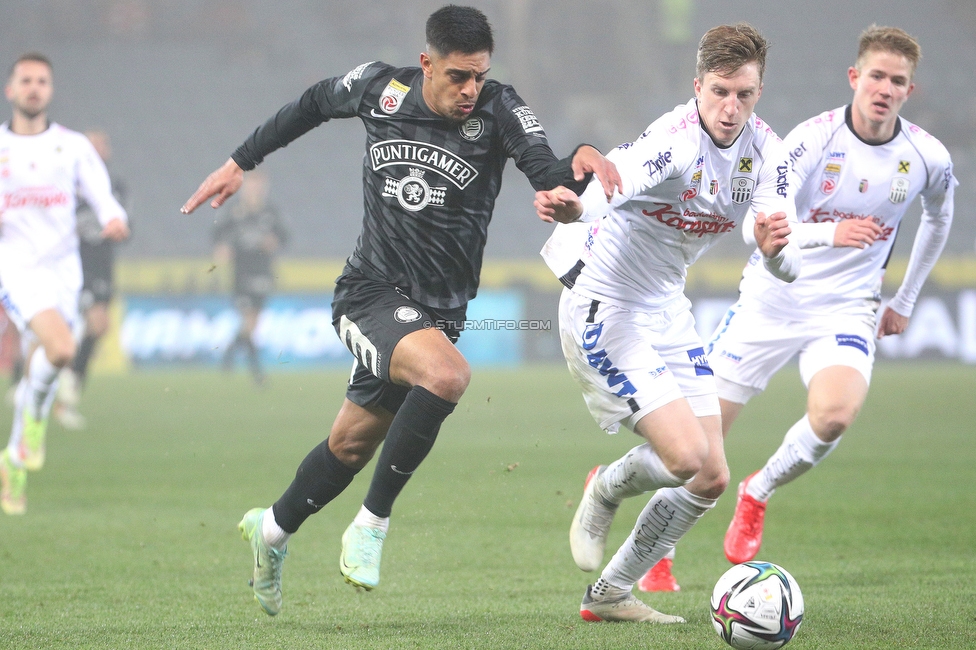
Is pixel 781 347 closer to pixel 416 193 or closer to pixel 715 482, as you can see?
pixel 715 482

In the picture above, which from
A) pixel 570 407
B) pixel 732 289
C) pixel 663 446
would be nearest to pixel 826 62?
pixel 732 289

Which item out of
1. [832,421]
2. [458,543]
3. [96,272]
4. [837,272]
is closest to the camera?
[832,421]

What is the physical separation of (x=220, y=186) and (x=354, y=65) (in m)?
25.4

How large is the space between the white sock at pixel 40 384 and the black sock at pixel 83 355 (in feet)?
18.1

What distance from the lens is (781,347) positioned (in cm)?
570

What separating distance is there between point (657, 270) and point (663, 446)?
0.74 metres

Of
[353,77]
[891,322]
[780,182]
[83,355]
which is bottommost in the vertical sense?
[83,355]

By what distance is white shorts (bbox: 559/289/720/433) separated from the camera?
441 cm

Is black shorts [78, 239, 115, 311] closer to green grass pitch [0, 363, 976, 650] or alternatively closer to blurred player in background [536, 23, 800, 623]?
green grass pitch [0, 363, 976, 650]

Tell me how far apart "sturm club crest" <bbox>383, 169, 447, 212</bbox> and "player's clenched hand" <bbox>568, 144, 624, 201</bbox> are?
0.79m

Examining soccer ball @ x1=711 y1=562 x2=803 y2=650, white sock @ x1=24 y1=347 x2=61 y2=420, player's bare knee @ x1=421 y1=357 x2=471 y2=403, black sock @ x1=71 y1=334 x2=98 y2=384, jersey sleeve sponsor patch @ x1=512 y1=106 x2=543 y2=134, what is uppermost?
jersey sleeve sponsor patch @ x1=512 y1=106 x2=543 y2=134

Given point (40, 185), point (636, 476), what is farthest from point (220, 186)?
point (40, 185)

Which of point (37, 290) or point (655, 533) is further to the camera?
point (37, 290)

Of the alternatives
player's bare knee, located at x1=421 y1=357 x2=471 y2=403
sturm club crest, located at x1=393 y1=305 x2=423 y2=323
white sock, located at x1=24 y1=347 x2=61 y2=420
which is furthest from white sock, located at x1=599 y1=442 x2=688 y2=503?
white sock, located at x1=24 y1=347 x2=61 y2=420
